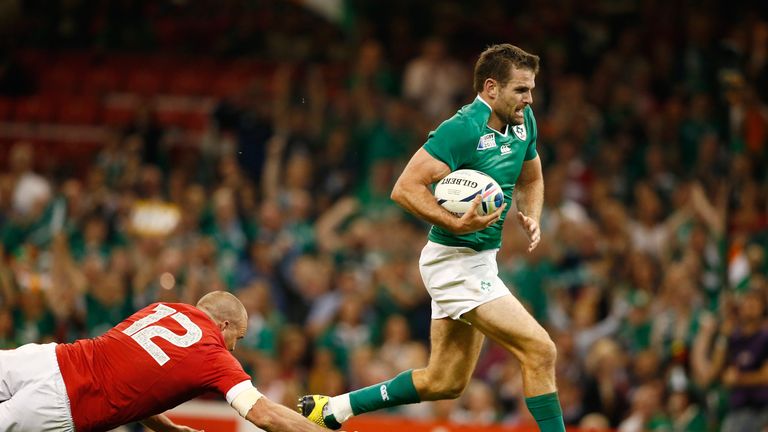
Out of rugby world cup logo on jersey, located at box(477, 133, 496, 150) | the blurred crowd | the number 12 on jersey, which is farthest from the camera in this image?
the blurred crowd

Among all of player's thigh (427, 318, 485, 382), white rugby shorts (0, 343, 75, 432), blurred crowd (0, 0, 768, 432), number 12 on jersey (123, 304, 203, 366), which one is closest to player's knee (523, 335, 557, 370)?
A: player's thigh (427, 318, 485, 382)

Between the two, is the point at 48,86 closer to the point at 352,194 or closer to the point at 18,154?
the point at 18,154

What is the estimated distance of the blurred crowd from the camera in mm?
11281

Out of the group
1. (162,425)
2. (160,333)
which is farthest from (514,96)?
(162,425)

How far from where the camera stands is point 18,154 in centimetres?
1574

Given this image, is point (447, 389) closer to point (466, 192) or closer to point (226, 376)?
point (466, 192)

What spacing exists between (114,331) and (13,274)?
706 centimetres

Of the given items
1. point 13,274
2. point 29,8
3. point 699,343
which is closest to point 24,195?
point 13,274

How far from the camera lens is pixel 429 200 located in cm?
666

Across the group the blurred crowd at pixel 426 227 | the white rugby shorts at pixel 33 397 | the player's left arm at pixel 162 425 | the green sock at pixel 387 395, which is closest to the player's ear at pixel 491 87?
the green sock at pixel 387 395

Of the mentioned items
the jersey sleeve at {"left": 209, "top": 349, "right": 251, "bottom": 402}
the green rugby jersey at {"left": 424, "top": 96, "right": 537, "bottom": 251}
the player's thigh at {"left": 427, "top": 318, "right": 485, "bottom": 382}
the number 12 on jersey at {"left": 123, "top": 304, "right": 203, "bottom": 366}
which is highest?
the green rugby jersey at {"left": 424, "top": 96, "right": 537, "bottom": 251}

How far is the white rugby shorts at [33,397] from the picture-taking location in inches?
254

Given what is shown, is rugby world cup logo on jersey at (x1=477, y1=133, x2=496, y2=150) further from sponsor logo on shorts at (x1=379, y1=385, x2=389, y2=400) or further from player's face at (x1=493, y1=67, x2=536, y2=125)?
sponsor logo on shorts at (x1=379, y1=385, x2=389, y2=400)

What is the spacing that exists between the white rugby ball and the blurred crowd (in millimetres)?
4391
